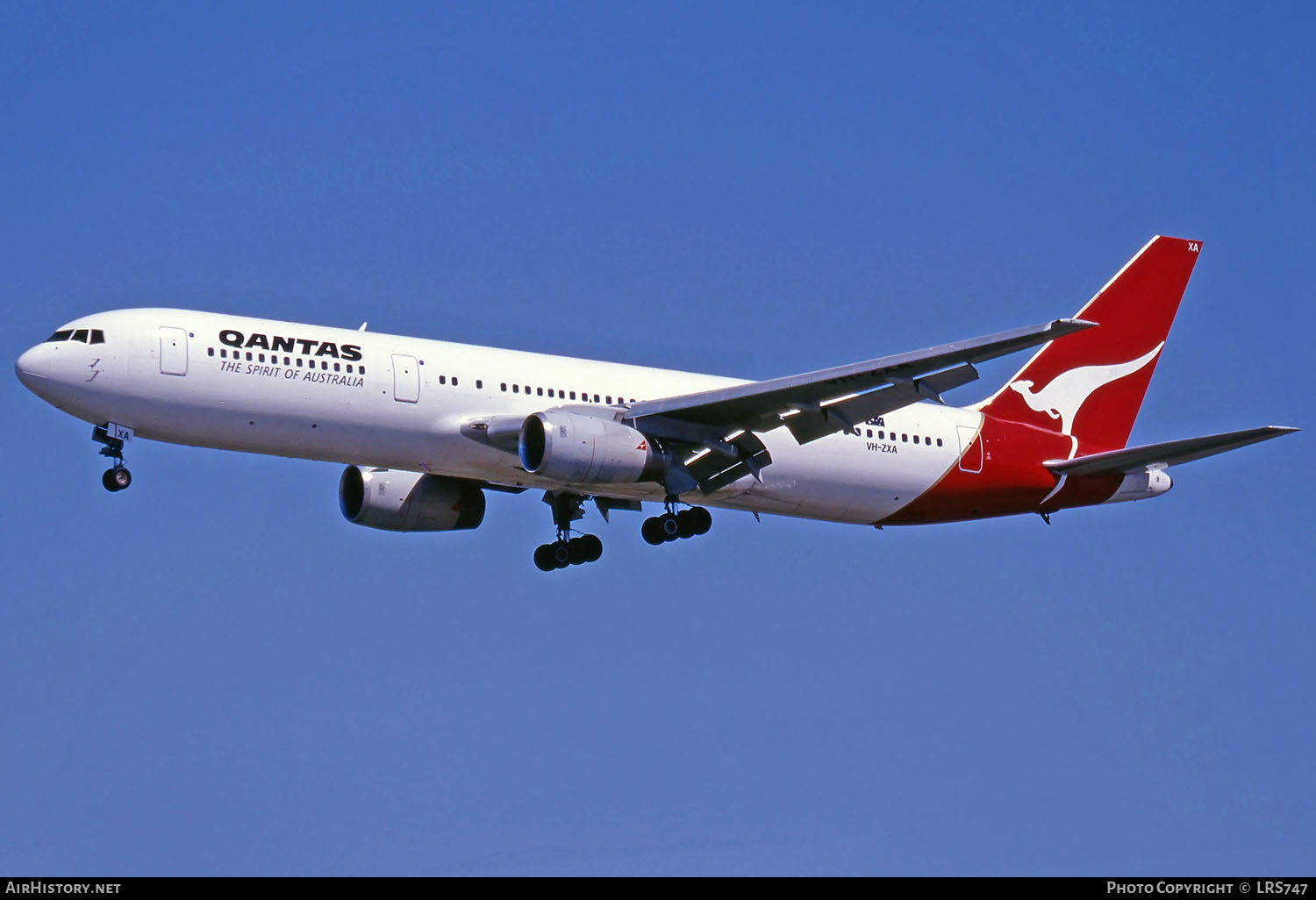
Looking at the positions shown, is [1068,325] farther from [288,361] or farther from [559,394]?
[288,361]

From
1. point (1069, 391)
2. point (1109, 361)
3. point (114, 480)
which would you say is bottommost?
point (114, 480)

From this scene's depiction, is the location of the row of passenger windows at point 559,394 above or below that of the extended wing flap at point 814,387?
above

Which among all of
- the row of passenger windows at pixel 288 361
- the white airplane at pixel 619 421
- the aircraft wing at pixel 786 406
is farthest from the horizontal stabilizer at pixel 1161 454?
the row of passenger windows at pixel 288 361

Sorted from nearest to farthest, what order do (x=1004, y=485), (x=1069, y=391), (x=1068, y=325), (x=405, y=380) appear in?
1. (x=1068, y=325)
2. (x=405, y=380)
3. (x=1004, y=485)
4. (x=1069, y=391)

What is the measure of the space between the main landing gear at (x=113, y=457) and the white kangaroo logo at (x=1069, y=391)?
889 inches

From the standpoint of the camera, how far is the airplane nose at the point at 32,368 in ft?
134

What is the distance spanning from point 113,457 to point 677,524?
13.0 meters

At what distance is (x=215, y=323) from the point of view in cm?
Answer: 4191

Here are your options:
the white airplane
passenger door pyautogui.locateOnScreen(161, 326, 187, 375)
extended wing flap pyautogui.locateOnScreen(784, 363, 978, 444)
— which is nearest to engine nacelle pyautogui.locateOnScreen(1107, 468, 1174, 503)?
the white airplane

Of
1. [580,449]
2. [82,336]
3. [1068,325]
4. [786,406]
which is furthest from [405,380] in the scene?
[1068,325]

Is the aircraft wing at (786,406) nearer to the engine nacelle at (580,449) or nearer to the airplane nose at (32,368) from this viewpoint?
the engine nacelle at (580,449)

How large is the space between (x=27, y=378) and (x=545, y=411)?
36.3 feet

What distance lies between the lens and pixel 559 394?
4462 cm

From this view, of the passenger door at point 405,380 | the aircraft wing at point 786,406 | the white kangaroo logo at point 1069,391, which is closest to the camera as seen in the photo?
the aircraft wing at point 786,406
